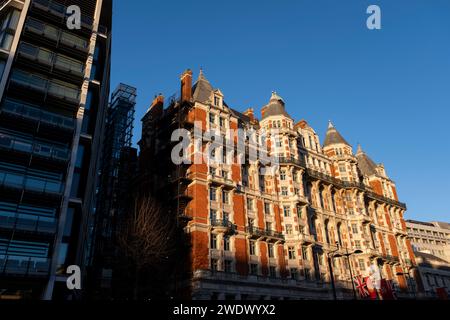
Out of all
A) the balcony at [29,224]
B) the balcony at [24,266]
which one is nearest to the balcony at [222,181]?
the balcony at [29,224]

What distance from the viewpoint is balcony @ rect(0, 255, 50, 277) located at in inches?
1148

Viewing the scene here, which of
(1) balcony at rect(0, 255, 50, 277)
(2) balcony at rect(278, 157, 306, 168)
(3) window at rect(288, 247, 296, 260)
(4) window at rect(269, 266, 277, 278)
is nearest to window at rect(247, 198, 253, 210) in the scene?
(3) window at rect(288, 247, 296, 260)

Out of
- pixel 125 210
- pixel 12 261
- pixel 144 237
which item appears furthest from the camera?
pixel 125 210

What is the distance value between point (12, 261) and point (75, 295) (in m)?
7.54

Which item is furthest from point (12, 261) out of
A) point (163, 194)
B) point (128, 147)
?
point (128, 147)

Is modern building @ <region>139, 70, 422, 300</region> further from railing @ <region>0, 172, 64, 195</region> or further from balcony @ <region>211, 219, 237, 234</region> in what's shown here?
railing @ <region>0, 172, 64, 195</region>

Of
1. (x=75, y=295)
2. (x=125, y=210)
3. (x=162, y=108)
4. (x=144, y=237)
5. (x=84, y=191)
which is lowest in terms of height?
(x=75, y=295)

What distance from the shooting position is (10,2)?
38.0 meters

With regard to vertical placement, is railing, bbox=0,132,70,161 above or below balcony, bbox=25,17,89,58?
below

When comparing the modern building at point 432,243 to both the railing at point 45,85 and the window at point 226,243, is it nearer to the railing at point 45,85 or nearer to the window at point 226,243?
the window at point 226,243

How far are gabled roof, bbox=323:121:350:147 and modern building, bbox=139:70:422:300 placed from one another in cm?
28

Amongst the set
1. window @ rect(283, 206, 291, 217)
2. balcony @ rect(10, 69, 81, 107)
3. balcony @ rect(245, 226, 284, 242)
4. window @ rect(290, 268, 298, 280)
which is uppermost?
balcony @ rect(10, 69, 81, 107)

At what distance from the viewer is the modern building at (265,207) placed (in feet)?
145
